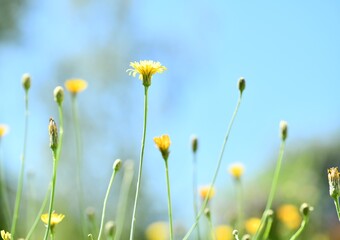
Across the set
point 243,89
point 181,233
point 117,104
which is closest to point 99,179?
point 117,104

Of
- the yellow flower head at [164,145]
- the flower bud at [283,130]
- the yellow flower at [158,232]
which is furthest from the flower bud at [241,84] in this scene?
the yellow flower at [158,232]

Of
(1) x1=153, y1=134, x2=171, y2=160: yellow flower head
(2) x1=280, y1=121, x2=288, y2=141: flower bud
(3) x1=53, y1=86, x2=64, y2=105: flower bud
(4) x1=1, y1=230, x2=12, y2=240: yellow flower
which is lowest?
(4) x1=1, y1=230, x2=12, y2=240: yellow flower

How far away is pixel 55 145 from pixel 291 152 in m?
9.41

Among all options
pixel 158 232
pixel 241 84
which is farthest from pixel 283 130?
pixel 158 232

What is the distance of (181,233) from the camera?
73.1 inches

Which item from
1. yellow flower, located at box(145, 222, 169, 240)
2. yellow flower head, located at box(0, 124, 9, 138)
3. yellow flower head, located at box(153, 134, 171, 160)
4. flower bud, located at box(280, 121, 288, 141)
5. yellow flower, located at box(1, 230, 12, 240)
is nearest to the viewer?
yellow flower, located at box(1, 230, 12, 240)

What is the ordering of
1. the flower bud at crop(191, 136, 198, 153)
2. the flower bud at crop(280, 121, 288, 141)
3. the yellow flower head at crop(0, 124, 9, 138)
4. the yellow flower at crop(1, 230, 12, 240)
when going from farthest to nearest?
the yellow flower head at crop(0, 124, 9, 138) → the flower bud at crop(191, 136, 198, 153) → the flower bud at crop(280, 121, 288, 141) → the yellow flower at crop(1, 230, 12, 240)

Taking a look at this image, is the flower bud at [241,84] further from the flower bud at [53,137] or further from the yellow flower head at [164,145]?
the flower bud at [53,137]

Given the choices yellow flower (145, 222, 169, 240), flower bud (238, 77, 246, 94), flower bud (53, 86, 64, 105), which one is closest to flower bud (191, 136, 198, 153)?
flower bud (238, 77, 246, 94)

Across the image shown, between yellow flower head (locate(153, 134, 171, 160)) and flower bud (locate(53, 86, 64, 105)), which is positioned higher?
flower bud (locate(53, 86, 64, 105))

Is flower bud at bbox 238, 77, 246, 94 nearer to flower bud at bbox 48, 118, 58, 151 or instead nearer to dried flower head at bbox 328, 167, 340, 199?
dried flower head at bbox 328, 167, 340, 199

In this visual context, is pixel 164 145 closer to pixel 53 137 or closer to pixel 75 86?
Answer: pixel 53 137

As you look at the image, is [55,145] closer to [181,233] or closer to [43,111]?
[181,233]

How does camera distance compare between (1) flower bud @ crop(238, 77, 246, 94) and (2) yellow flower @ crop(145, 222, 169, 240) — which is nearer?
(1) flower bud @ crop(238, 77, 246, 94)
